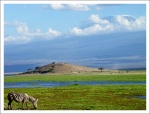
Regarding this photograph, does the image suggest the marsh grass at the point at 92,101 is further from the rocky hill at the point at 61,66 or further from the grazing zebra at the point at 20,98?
the rocky hill at the point at 61,66

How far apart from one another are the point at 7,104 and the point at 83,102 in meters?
3.48

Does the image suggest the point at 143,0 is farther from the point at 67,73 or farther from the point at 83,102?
the point at 67,73

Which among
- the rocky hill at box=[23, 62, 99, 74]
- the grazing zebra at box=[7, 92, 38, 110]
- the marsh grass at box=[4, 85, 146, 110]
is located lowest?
the marsh grass at box=[4, 85, 146, 110]

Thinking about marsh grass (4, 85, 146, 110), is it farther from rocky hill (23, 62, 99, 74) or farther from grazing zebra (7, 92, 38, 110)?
rocky hill (23, 62, 99, 74)

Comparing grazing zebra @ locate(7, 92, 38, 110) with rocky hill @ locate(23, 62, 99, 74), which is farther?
rocky hill @ locate(23, 62, 99, 74)

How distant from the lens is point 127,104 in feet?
64.6

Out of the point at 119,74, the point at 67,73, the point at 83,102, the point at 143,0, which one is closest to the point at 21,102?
the point at 83,102

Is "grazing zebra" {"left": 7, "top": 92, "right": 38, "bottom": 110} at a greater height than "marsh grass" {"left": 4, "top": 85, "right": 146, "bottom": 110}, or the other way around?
"grazing zebra" {"left": 7, "top": 92, "right": 38, "bottom": 110}

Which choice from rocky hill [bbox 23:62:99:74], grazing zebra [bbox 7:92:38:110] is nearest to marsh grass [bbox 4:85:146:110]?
grazing zebra [bbox 7:92:38:110]

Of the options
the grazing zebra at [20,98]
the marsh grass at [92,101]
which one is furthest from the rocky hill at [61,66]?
the grazing zebra at [20,98]

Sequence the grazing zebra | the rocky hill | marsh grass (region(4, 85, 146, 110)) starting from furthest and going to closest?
the rocky hill, marsh grass (region(4, 85, 146, 110)), the grazing zebra

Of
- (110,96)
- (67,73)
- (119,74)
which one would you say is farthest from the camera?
(67,73)

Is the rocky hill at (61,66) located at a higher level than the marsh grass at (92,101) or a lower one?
higher

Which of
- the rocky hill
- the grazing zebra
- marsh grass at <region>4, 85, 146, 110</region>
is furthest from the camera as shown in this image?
the rocky hill
